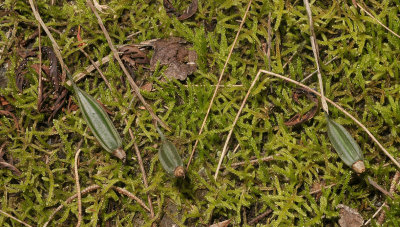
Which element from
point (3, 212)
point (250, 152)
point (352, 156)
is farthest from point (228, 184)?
point (3, 212)

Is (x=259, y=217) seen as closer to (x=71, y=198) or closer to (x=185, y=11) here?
(x=71, y=198)

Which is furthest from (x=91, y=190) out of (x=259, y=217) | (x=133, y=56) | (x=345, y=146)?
Result: (x=345, y=146)

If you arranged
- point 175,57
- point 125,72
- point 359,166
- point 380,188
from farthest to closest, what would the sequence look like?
point 175,57 → point 125,72 → point 380,188 → point 359,166

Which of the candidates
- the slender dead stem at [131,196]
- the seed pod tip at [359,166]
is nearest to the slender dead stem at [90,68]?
the slender dead stem at [131,196]

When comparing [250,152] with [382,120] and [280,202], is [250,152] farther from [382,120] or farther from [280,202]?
[382,120]

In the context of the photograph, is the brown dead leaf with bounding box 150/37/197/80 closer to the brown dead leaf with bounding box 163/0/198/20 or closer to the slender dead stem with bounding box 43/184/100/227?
the brown dead leaf with bounding box 163/0/198/20

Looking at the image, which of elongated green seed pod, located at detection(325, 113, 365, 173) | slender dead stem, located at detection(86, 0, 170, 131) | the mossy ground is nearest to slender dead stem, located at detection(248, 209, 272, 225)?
the mossy ground
